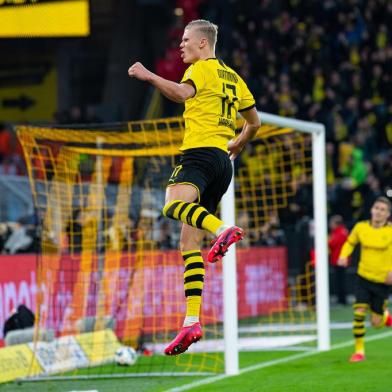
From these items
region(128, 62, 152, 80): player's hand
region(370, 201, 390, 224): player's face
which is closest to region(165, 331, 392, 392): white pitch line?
region(370, 201, 390, 224): player's face

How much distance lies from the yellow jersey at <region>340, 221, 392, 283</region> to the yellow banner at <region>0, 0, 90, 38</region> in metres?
4.54

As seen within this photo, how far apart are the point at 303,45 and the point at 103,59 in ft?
15.9

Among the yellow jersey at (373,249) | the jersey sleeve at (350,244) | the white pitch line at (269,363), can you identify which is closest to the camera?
the white pitch line at (269,363)

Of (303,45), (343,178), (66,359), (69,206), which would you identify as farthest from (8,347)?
(303,45)

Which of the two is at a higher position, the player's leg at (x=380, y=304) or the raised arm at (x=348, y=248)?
the raised arm at (x=348, y=248)

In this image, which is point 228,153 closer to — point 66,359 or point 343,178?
point 66,359

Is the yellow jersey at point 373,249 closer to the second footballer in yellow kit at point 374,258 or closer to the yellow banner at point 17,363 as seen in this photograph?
the second footballer in yellow kit at point 374,258

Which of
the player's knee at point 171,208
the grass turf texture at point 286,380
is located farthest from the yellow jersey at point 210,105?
the grass turf texture at point 286,380

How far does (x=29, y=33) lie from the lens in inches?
546

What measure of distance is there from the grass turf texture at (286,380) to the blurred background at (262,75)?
644 centimetres

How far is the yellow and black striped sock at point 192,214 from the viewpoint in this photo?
6.81 m

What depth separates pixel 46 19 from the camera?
1400 cm

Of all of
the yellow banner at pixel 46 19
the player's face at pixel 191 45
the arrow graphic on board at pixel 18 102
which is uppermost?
the arrow graphic on board at pixel 18 102

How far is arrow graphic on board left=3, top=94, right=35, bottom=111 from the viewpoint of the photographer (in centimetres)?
2675
